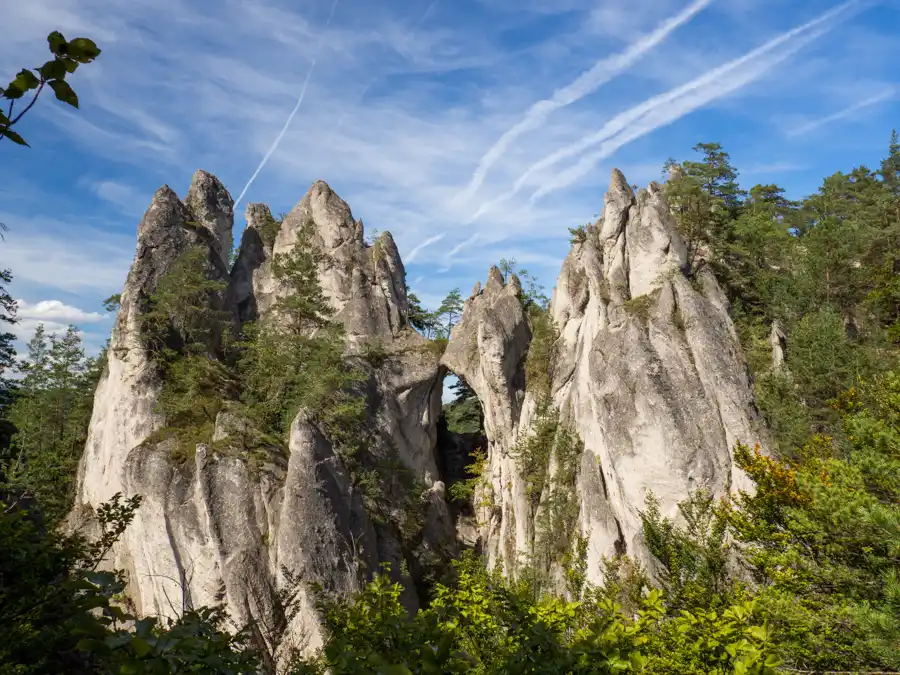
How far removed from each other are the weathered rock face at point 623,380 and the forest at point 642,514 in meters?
1.37

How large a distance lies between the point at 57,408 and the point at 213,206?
64.0 feet

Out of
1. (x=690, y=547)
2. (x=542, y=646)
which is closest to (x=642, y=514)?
(x=690, y=547)

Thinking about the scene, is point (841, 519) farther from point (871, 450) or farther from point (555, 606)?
point (555, 606)

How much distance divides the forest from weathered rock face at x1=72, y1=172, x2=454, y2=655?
133 cm

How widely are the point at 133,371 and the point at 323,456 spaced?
13.0 metres

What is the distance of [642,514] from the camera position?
22.8 m

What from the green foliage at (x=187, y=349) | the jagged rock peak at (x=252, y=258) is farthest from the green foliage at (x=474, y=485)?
the jagged rock peak at (x=252, y=258)

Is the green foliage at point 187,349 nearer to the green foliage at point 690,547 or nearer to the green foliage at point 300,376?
the green foliage at point 300,376

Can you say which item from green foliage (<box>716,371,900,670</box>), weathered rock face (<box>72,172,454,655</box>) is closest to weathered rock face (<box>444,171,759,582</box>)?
weathered rock face (<box>72,172,454,655</box>)

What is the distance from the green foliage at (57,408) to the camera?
1332 inches

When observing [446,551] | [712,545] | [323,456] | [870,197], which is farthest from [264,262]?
[870,197]

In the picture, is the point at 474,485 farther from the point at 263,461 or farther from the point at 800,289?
the point at 800,289

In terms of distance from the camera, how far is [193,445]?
26109mm

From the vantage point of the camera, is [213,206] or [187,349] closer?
[187,349]
